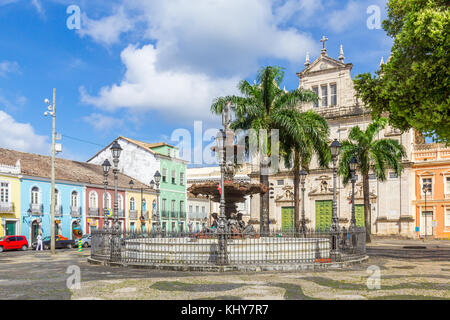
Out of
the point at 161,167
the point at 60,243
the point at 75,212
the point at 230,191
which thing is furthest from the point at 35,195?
the point at 230,191

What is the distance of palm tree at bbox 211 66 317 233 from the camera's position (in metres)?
22.2

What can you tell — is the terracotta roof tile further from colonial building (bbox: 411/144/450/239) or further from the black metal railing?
colonial building (bbox: 411/144/450/239)

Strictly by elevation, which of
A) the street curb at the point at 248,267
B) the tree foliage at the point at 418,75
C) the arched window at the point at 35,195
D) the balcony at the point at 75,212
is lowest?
the street curb at the point at 248,267

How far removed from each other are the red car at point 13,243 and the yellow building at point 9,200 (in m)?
2.29

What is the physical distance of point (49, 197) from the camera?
36.4 metres

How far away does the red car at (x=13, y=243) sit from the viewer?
29.4 m

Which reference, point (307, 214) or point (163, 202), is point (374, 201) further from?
point (163, 202)

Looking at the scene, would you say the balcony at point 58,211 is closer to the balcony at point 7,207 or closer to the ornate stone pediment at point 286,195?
the balcony at point 7,207

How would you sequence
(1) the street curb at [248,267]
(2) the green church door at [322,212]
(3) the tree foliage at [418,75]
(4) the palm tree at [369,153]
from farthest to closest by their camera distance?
(2) the green church door at [322,212]
(4) the palm tree at [369,153]
(1) the street curb at [248,267]
(3) the tree foliage at [418,75]

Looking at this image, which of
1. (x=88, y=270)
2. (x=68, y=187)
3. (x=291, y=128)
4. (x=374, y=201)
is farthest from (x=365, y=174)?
(x=68, y=187)

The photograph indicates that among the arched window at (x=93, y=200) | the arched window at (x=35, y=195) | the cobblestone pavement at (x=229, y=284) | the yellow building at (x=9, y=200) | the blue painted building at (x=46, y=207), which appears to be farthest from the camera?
the arched window at (x=93, y=200)

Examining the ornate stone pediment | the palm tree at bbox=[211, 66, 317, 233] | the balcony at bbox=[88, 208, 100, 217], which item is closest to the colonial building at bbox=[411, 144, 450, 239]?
the ornate stone pediment

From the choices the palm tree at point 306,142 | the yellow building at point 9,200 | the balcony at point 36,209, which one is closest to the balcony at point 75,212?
the balcony at point 36,209

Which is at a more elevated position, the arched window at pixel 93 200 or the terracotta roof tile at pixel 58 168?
the terracotta roof tile at pixel 58 168
